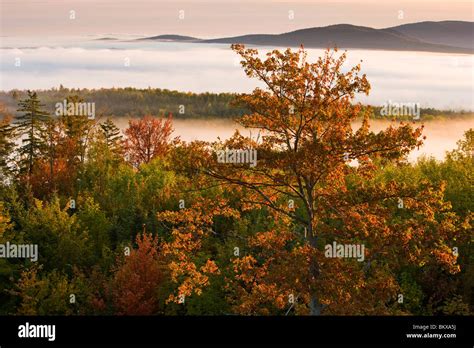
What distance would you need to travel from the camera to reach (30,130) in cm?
9200

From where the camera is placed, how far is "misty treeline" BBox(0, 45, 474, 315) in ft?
117

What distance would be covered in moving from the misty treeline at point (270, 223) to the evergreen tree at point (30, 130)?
0.44 metres

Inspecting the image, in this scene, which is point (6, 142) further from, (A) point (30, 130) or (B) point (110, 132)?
(B) point (110, 132)

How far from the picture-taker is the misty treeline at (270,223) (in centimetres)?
3572

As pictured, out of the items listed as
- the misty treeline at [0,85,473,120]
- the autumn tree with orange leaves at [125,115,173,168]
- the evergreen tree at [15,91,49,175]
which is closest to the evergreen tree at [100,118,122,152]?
the autumn tree with orange leaves at [125,115,173,168]

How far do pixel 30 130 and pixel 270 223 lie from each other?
44.0 metres

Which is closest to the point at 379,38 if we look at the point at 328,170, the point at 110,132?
the point at 110,132

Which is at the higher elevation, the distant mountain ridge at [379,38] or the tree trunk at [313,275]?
the distant mountain ridge at [379,38]

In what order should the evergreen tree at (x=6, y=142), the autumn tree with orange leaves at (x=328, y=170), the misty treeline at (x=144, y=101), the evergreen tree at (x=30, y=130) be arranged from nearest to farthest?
the autumn tree with orange leaves at (x=328, y=170) < the evergreen tree at (x=6, y=142) < the evergreen tree at (x=30, y=130) < the misty treeline at (x=144, y=101)

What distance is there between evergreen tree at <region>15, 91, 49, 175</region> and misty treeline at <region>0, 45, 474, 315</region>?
44 cm

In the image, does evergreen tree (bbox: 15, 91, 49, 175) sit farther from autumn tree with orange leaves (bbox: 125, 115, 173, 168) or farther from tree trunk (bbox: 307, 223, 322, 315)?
tree trunk (bbox: 307, 223, 322, 315)

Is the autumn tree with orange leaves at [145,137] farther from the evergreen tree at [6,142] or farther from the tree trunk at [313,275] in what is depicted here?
the tree trunk at [313,275]

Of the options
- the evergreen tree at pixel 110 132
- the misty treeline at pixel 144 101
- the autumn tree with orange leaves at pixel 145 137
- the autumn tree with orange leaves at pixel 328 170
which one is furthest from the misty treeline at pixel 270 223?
the misty treeline at pixel 144 101

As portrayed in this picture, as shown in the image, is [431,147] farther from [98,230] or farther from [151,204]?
[98,230]
